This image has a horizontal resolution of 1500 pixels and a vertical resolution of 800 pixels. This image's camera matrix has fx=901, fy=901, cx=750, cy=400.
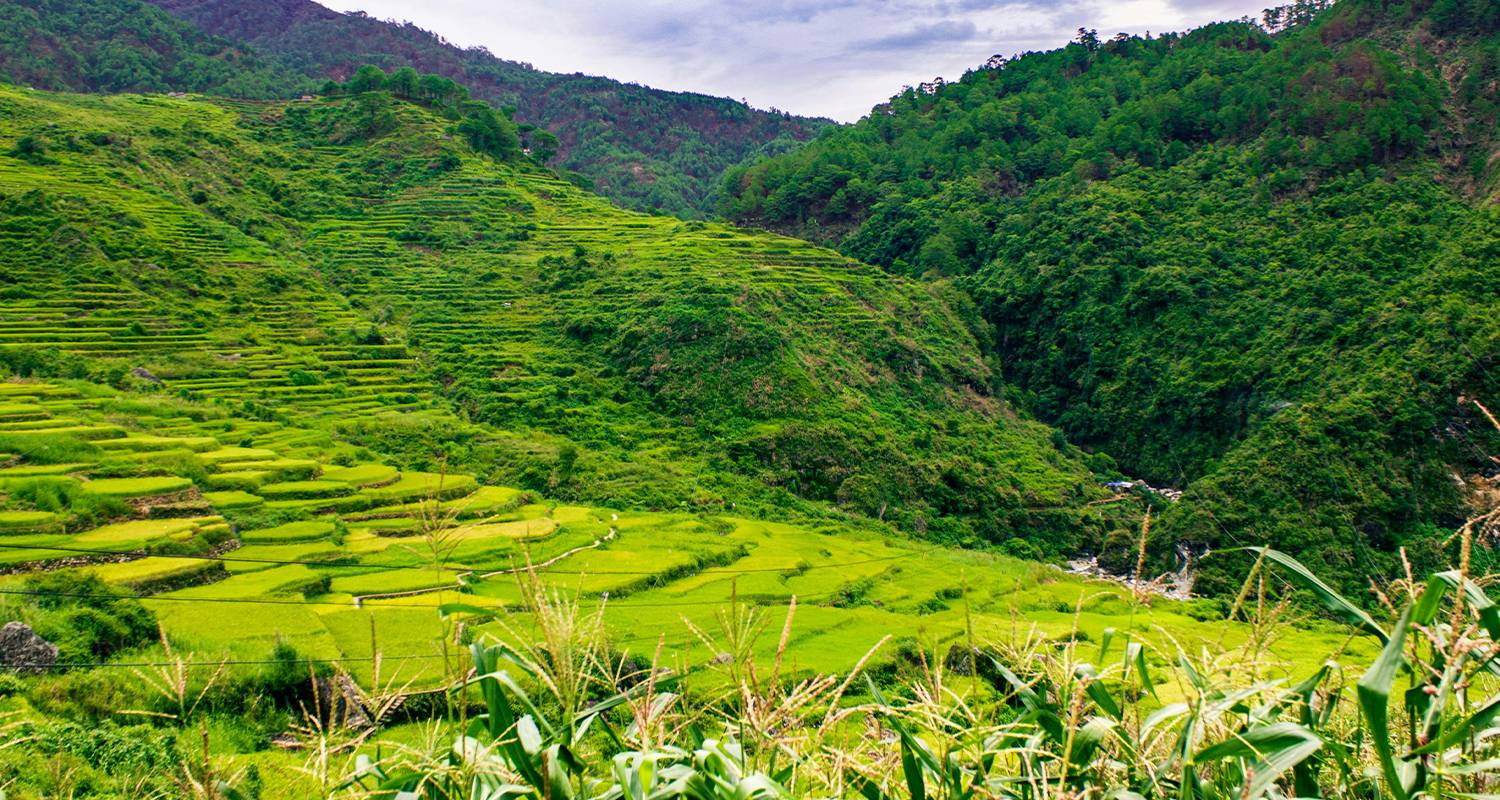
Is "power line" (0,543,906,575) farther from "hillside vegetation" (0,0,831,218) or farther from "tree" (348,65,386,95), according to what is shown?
"tree" (348,65,386,95)

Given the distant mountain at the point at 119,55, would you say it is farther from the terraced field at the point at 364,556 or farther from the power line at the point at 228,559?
the power line at the point at 228,559

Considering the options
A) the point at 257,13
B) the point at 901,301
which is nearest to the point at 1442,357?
the point at 901,301

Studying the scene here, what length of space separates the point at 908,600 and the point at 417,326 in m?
28.2

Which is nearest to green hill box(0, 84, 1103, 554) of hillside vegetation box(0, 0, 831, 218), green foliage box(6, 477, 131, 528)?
green foliage box(6, 477, 131, 528)

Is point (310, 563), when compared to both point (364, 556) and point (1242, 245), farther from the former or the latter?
point (1242, 245)

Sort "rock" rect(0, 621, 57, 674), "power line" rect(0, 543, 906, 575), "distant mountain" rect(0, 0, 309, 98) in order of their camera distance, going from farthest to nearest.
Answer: "distant mountain" rect(0, 0, 309, 98), "power line" rect(0, 543, 906, 575), "rock" rect(0, 621, 57, 674)

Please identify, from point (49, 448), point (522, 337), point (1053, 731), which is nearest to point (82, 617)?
point (49, 448)

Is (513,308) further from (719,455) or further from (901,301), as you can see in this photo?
(901,301)

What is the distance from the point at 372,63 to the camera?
434 ft

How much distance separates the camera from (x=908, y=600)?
72.0 ft

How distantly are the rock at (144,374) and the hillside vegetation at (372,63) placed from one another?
4787cm

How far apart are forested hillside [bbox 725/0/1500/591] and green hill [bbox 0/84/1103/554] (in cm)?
651

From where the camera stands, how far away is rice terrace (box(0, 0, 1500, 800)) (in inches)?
101

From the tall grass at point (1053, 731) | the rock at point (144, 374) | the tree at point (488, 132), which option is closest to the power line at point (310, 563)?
the tall grass at point (1053, 731)
